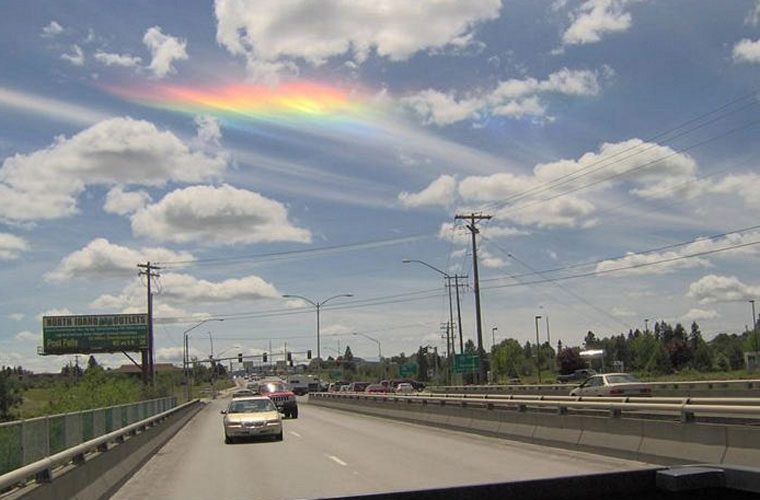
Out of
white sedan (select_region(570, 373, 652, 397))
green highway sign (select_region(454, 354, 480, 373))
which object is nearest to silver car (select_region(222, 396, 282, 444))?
white sedan (select_region(570, 373, 652, 397))

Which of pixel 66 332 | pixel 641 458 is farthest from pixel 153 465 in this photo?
pixel 66 332

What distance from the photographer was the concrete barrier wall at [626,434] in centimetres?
1307

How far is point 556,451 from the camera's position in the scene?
18891 millimetres

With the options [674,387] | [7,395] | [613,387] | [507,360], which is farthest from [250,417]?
[507,360]

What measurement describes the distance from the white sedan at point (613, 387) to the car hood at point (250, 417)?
14.6 metres

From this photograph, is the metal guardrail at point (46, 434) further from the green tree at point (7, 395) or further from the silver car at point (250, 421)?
the green tree at point (7, 395)

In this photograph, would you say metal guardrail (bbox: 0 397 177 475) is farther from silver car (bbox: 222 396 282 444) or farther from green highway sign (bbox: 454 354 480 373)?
green highway sign (bbox: 454 354 480 373)

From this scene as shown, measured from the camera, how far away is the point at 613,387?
3381 centimetres

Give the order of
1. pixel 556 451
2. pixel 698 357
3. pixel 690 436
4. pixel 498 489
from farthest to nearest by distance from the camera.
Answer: pixel 698 357
pixel 556 451
pixel 690 436
pixel 498 489

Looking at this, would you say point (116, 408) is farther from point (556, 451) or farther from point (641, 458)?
point (641, 458)

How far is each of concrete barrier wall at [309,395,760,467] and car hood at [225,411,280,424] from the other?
6704mm

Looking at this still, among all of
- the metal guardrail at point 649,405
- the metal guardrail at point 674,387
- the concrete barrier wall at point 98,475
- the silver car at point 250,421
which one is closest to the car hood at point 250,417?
the silver car at point 250,421

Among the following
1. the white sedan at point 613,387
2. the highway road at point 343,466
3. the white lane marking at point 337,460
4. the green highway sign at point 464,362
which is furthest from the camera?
the green highway sign at point 464,362

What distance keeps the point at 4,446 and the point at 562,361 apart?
477 feet
